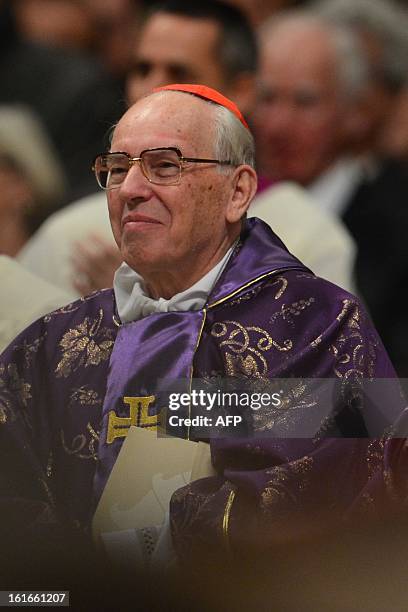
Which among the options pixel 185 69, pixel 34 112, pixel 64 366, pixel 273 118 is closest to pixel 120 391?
pixel 64 366

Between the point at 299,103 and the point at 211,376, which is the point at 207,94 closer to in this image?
the point at 211,376

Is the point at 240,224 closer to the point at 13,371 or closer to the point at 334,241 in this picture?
the point at 13,371

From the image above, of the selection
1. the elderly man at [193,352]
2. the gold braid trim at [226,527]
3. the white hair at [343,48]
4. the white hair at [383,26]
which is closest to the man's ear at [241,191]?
the elderly man at [193,352]

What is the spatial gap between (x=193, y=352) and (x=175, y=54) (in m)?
0.98

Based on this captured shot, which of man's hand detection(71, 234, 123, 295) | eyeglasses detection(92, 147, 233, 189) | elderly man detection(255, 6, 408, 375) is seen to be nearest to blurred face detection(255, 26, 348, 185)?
elderly man detection(255, 6, 408, 375)

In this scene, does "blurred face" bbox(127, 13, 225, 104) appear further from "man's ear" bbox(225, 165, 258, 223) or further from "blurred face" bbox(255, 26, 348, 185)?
"man's ear" bbox(225, 165, 258, 223)

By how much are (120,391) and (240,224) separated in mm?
322

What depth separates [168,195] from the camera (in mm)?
2121

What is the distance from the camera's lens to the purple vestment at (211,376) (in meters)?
2.03

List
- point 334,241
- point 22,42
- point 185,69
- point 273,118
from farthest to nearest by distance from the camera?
point 22,42 < point 273,118 < point 334,241 < point 185,69

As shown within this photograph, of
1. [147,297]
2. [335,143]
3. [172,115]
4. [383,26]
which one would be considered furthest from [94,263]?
[383,26]

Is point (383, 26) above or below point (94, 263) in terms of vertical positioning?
above

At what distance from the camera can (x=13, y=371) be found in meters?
2.24

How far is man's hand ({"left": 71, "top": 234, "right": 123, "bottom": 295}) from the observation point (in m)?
2.50
